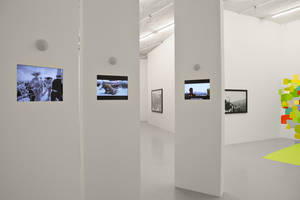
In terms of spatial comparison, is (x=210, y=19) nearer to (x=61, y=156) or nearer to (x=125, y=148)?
(x=125, y=148)

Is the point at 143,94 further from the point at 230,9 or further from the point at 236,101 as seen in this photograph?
the point at 230,9

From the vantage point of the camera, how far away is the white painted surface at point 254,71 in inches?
343

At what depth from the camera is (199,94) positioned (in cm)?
447

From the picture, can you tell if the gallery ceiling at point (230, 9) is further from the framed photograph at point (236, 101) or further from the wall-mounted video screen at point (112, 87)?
the wall-mounted video screen at point (112, 87)

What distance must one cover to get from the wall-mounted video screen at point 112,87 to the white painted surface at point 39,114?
2.01 ft

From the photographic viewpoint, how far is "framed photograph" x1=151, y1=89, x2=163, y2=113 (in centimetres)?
1366

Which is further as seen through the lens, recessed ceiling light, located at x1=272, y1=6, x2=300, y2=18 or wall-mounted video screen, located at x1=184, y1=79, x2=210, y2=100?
recessed ceiling light, located at x1=272, y1=6, x2=300, y2=18

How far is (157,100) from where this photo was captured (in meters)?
14.4

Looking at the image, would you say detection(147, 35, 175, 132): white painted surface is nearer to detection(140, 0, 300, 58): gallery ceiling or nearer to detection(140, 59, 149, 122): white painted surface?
detection(140, 0, 300, 58): gallery ceiling

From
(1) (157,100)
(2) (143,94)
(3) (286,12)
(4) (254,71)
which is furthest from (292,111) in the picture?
(2) (143,94)

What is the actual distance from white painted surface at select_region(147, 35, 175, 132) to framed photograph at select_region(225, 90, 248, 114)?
3.61 metres

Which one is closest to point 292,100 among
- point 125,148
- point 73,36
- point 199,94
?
point 199,94

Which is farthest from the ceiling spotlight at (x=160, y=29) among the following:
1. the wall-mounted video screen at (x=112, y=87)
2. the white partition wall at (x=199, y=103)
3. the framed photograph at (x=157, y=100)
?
the wall-mounted video screen at (x=112, y=87)

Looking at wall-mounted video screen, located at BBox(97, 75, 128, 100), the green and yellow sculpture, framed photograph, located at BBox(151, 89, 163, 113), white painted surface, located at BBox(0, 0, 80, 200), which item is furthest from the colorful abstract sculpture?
white painted surface, located at BBox(0, 0, 80, 200)
